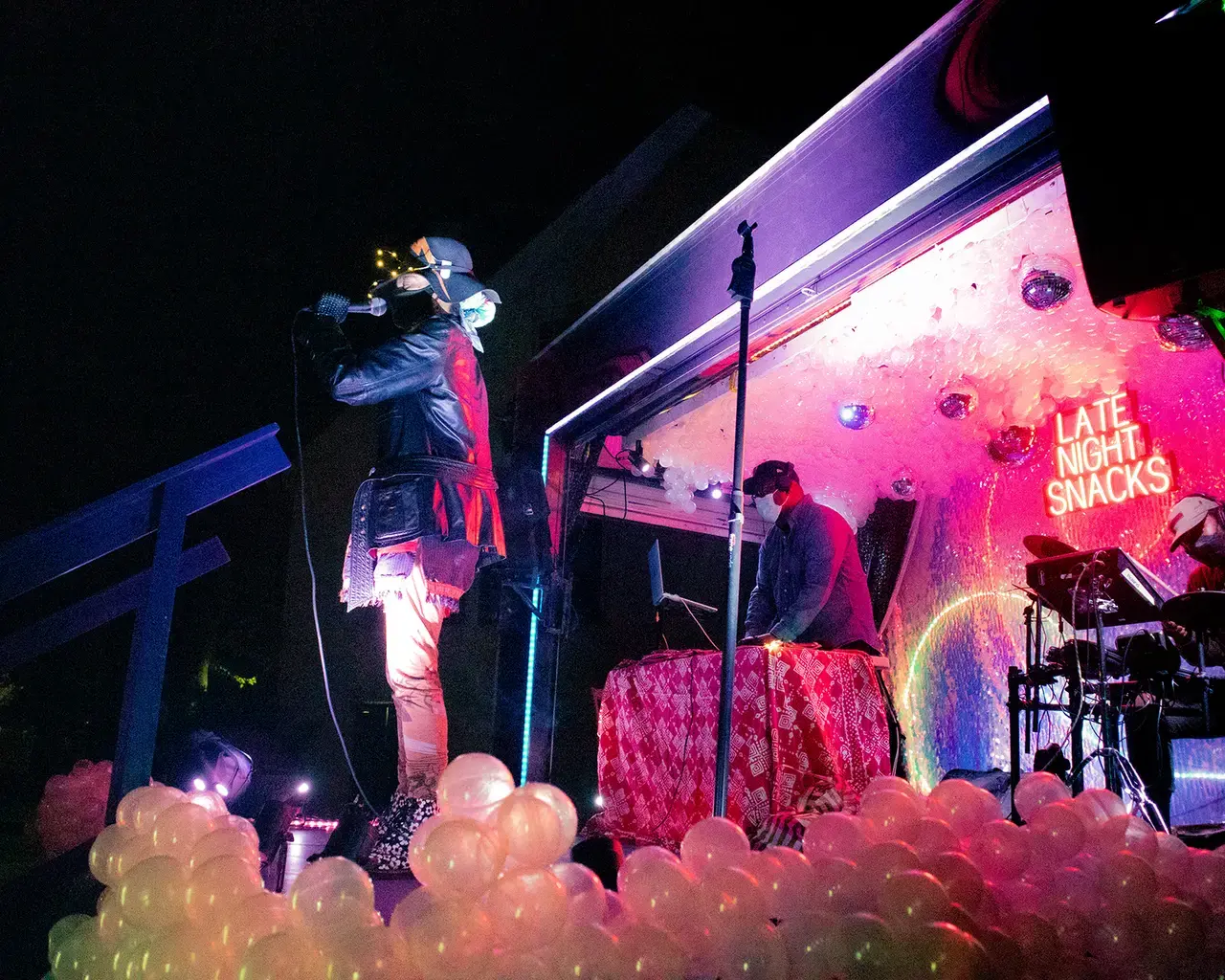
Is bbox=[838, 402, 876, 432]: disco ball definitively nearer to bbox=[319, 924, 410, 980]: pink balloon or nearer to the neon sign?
the neon sign

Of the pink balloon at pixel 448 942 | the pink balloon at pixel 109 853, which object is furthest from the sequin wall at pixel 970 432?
the pink balloon at pixel 109 853

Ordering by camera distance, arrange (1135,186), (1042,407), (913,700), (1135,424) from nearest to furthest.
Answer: (1135,186) < (1135,424) < (1042,407) < (913,700)

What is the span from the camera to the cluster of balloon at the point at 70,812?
278 centimetres

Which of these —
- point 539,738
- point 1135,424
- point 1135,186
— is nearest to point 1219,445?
point 1135,424

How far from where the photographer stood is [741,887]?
125cm

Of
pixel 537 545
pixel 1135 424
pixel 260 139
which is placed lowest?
pixel 537 545

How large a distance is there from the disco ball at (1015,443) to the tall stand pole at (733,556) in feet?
12.2

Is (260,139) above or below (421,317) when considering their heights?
above

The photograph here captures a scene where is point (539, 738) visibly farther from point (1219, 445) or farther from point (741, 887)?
point (1219, 445)

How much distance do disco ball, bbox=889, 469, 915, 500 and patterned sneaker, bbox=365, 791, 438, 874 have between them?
5.02 m

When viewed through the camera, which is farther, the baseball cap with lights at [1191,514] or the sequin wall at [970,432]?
the sequin wall at [970,432]

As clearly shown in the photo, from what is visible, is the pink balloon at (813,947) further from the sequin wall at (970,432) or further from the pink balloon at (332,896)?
the sequin wall at (970,432)

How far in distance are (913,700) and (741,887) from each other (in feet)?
17.9

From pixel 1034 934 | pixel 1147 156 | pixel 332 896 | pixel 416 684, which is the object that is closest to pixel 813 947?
pixel 1034 934
